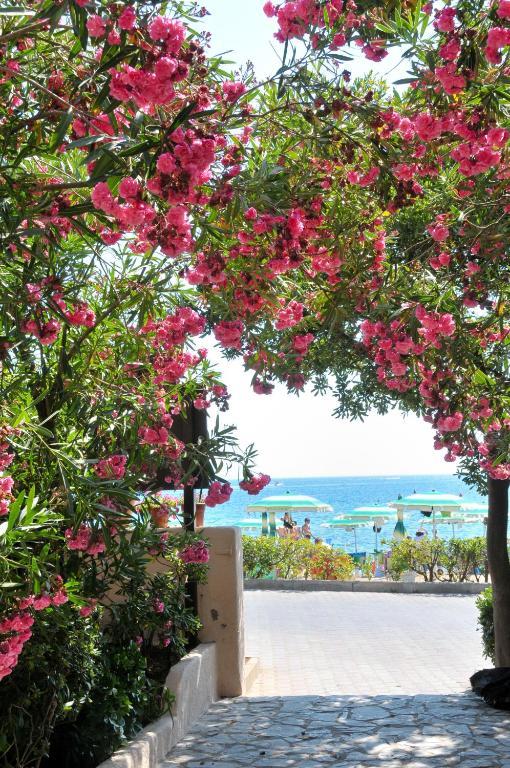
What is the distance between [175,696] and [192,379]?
8.23 feet

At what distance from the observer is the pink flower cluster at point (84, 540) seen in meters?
4.17

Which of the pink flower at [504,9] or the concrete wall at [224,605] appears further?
the concrete wall at [224,605]

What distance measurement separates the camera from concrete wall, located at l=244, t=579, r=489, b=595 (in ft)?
57.2

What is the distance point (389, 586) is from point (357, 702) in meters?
9.76

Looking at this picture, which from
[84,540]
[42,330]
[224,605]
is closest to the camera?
[84,540]

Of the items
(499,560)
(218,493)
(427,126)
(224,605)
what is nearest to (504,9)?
(427,126)

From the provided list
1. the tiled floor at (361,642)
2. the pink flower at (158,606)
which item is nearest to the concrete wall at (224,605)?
the tiled floor at (361,642)

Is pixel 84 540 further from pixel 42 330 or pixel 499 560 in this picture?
pixel 499 560

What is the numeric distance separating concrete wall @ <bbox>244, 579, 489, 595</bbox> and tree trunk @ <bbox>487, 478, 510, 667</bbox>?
321 inches

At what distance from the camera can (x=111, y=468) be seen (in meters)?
4.75

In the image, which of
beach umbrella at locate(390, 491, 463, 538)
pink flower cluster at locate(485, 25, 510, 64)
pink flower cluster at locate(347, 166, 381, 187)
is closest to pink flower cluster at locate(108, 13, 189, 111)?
pink flower cluster at locate(485, 25, 510, 64)

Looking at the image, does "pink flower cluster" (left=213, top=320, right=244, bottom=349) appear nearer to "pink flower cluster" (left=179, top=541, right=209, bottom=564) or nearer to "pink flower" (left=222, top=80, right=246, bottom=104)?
"pink flower" (left=222, top=80, right=246, bottom=104)

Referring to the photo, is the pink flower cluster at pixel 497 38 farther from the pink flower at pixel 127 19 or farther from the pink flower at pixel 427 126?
the pink flower at pixel 127 19

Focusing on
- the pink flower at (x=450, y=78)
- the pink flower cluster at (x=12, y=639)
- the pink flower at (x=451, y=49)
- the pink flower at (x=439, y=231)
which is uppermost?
the pink flower at (x=451, y=49)
